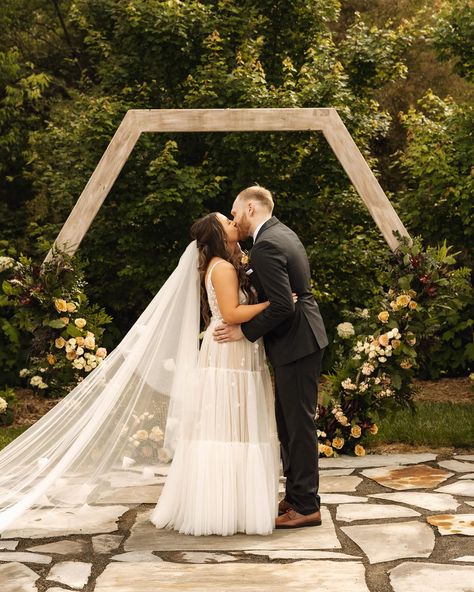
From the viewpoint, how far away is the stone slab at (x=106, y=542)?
517cm

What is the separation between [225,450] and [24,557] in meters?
1.24

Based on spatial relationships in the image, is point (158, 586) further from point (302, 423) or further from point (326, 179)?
point (326, 179)

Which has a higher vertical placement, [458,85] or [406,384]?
[458,85]

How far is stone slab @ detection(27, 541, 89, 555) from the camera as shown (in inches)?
202

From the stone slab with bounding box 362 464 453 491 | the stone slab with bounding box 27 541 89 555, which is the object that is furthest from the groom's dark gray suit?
the stone slab with bounding box 27 541 89 555

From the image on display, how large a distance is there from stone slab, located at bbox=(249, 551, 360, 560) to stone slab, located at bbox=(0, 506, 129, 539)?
104 cm

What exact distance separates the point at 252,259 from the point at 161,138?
611cm

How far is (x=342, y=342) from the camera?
36.2 feet

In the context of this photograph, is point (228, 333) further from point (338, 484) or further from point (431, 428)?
point (431, 428)

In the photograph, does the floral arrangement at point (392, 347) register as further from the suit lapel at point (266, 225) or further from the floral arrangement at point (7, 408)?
the floral arrangement at point (7, 408)

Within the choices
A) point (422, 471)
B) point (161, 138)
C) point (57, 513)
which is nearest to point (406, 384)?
point (422, 471)

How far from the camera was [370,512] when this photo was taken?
5.83 meters

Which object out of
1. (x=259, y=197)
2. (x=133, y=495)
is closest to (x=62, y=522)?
(x=133, y=495)

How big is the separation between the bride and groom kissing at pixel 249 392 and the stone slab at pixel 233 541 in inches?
2.1
